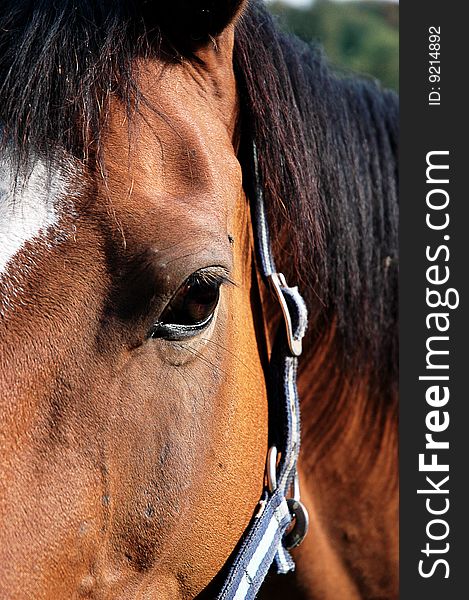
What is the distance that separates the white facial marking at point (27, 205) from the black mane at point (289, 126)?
3 cm

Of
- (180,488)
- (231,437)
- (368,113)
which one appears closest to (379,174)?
(368,113)

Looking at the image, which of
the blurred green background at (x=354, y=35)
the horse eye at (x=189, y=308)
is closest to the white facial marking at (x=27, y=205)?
the horse eye at (x=189, y=308)

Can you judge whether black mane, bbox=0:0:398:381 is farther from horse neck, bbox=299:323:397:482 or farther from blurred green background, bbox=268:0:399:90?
blurred green background, bbox=268:0:399:90

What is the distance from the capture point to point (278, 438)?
5.26 ft

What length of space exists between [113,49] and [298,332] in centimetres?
67

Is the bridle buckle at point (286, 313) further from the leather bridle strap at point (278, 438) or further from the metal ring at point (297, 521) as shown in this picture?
the metal ring at point (297, 521)

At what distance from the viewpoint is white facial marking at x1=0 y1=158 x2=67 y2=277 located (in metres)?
1.18

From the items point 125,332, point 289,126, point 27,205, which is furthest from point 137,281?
point 289,126

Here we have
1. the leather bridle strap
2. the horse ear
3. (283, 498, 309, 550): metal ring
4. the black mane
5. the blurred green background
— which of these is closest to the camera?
the black mane

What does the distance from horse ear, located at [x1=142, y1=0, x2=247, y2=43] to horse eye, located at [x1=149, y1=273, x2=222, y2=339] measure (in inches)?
18.5

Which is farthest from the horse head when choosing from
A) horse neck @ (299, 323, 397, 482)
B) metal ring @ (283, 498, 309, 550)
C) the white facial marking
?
horse neck @ (299, 323, 397, 482)

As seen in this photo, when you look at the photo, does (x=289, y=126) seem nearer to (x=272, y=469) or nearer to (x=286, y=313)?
(x=286, y=313)

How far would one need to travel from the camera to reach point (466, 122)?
1.96 m

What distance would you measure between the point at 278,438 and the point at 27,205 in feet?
2.36
